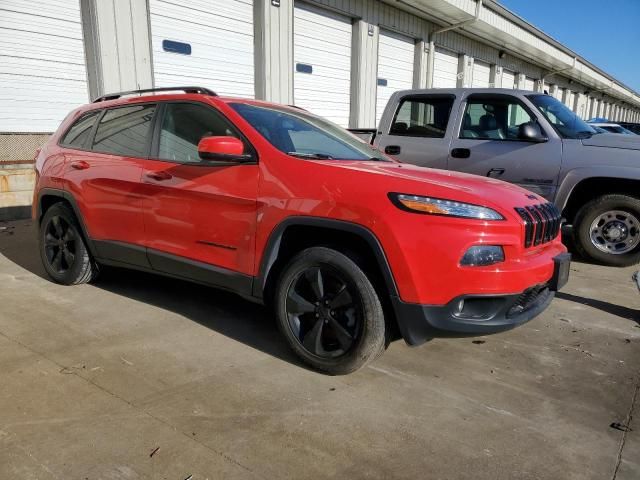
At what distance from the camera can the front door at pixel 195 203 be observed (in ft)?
10.4

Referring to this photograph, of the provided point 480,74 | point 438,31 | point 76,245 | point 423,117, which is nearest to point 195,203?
point 76,245

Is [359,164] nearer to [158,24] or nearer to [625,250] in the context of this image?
[625,250]

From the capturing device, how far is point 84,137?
172 inches

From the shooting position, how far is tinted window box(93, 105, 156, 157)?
3850mm

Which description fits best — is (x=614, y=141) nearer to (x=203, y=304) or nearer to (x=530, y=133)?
(x=530, y=133)

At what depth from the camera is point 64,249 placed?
4.47 m

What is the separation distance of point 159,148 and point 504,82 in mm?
21261

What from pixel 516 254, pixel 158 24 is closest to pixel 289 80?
pixel 158 24

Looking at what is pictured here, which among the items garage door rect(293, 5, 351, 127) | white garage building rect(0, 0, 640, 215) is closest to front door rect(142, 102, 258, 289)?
white garage building rect(0, 0, 640, 215)

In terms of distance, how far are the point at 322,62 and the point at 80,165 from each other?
9.26 metres

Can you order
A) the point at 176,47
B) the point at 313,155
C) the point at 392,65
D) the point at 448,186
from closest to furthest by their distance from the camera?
the point at 448,186 < the point at 313,155 < the point at 176,47 < the point at 392,65

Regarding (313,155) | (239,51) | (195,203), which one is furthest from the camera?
(239,51)

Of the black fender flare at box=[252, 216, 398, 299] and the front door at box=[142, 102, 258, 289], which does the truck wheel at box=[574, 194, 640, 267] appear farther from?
the front door at box=[142, 102, 258, 289]

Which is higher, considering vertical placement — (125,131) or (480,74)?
(480,74)
